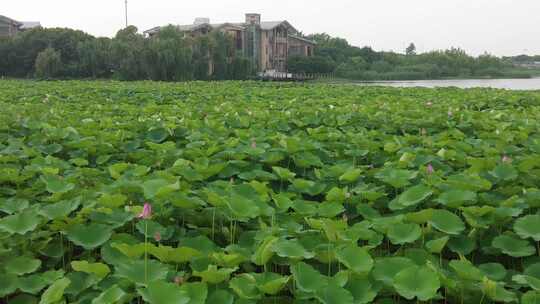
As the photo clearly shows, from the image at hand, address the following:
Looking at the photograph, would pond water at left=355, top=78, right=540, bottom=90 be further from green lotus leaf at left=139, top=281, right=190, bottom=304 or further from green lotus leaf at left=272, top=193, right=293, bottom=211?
green lotus leaf at left=139, top=281, right=190, bottom=304

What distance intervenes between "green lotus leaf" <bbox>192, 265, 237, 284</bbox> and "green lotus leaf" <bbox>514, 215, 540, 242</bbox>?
691mm

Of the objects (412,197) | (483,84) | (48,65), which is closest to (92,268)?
(412,197)

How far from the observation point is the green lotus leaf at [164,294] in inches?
37.0

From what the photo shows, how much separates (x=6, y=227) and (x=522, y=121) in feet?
9.58

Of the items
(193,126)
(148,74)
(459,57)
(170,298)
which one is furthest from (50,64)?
(459,57)

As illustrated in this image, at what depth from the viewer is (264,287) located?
1.00m

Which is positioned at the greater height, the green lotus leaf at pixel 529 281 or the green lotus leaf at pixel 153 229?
the green lotus leaf at pixel 153 229

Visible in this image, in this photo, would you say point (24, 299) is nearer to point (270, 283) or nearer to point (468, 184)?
point (270, 283)

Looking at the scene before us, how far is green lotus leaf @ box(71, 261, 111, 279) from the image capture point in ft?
3.56

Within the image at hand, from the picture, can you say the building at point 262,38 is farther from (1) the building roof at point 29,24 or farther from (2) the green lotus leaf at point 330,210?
(2) the green lotus leaf at point 330,210

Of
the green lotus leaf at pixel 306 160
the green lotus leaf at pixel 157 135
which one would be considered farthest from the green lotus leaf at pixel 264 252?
the green lotus leaf at pixel 157 135

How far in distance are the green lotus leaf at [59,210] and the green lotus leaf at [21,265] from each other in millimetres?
125

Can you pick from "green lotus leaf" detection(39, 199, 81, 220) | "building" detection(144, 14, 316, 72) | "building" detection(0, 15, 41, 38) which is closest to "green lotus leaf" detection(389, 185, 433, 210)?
"green lotus leaf" detection(39, 199, 81, 220)

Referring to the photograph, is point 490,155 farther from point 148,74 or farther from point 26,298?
point 148,74
